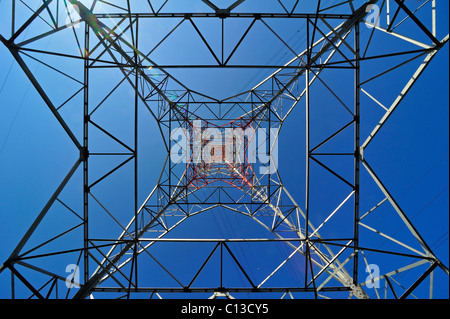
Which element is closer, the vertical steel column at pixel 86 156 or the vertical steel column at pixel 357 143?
the vertical steel column at pixel 86 156

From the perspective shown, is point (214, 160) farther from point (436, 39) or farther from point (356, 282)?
point (436, 39)

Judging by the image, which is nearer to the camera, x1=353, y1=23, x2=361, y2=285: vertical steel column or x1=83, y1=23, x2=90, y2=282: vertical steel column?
x1=83, y1=23, x2=90, y2=282: vertical steel column

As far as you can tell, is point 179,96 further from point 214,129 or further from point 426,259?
point 426,259

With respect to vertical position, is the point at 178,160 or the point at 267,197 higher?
the point at 178,160

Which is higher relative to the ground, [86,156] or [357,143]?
[86,156]

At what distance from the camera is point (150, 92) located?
1383 cm

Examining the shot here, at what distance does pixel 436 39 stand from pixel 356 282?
9.29m

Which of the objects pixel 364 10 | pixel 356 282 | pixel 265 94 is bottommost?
pixel 356 282

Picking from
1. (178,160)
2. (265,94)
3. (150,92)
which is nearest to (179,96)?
(150,92)

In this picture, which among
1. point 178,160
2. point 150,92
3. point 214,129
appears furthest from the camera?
point 214,129
